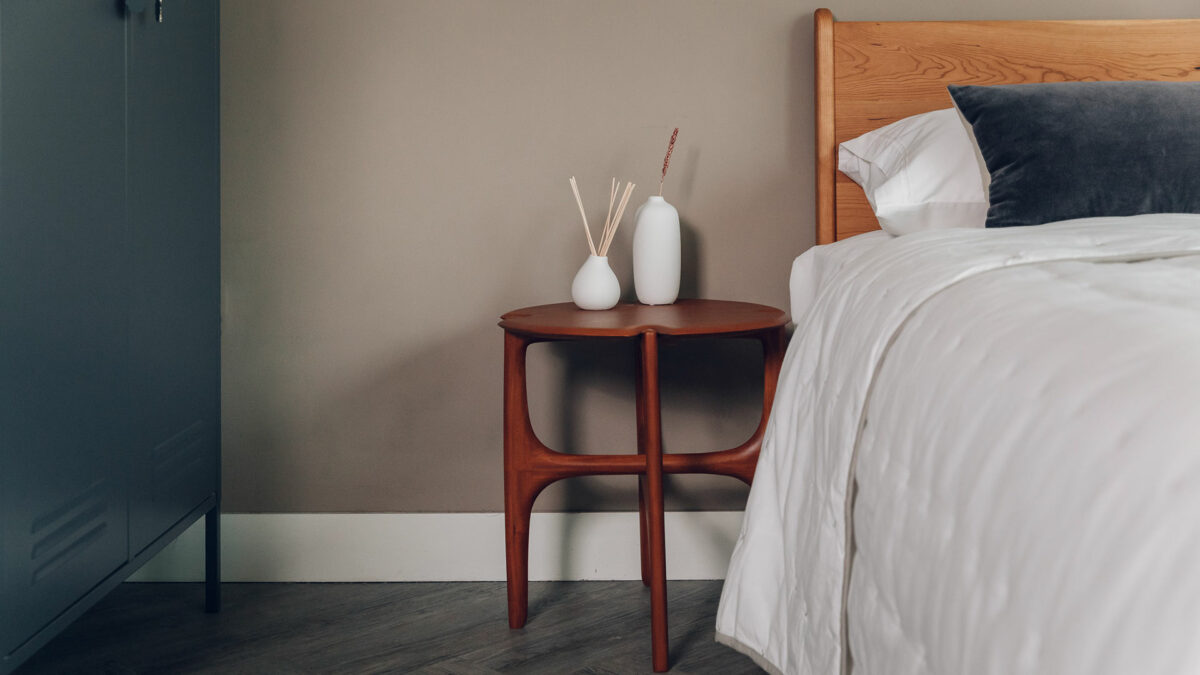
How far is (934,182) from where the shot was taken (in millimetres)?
1464

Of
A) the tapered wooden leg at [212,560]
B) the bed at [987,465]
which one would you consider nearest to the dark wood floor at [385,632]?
the tapered wooden leg at [212,560]

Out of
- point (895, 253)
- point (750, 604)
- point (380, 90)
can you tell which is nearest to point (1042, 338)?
point (895, 253)

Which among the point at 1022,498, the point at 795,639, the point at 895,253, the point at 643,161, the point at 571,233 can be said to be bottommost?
the point at 795,639

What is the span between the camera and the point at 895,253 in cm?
110

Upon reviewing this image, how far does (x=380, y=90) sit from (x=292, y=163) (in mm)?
242

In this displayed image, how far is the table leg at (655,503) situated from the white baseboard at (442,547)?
412 mm

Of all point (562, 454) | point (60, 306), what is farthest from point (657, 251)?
point (60, 306)

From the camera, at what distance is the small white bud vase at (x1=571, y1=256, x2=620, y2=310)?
158 cm

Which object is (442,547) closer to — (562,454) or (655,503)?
(562,454)

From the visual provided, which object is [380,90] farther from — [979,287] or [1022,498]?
[1022,498]

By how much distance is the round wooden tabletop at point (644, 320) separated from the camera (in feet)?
4.45

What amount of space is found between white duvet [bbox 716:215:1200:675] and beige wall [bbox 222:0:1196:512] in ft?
2.10

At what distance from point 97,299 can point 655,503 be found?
0.88 meters

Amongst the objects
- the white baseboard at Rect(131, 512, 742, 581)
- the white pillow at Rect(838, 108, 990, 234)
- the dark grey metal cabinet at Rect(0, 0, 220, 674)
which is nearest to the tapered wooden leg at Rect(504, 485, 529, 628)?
the white baseboard at Rect(131, 512, 742, 581)
